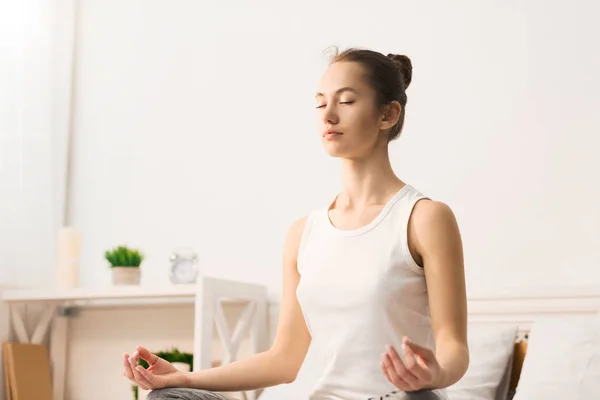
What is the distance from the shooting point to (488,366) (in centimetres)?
240

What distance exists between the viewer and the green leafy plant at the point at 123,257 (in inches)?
126

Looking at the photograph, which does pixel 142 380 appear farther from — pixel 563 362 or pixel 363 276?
pixel 563 362

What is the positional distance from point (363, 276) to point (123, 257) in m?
2.07

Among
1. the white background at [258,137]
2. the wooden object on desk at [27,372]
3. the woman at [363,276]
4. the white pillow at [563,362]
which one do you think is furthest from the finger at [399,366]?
the wooden object on desk at [27,372]

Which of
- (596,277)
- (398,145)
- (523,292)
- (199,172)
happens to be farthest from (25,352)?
(596,277)

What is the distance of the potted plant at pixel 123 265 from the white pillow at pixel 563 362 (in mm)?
1493

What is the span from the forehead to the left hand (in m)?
0.49

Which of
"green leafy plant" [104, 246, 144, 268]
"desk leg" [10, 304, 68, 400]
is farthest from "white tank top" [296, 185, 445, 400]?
"desk leg" [10, 304, 68, 400]

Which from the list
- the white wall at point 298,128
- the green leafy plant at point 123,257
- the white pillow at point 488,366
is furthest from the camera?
the green leafy plant at point 123,257

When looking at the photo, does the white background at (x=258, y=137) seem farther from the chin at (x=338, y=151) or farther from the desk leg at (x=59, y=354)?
the chin at (x=338, y=151)

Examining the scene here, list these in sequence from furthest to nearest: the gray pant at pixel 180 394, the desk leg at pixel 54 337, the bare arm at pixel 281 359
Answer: the desk leg at pixel 54 337 < the bare arm at pixel 281 359 < the gray pant at pixel 180 394

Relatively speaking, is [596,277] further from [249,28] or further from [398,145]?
[249,28]

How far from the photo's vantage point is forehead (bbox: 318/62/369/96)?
4.47 ft

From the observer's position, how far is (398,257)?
1273mm
